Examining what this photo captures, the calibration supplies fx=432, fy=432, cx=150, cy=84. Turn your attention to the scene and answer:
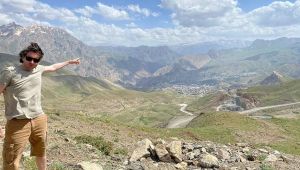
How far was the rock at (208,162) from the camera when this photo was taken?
19578mm

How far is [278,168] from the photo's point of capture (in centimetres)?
2173

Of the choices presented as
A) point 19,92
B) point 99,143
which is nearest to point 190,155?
point 99,143

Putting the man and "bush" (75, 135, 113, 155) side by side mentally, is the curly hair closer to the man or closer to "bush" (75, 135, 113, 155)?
the man

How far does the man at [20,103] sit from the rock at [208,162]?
399 inches

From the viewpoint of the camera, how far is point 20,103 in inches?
441

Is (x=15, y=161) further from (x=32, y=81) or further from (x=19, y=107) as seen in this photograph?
(x=32, y=81)

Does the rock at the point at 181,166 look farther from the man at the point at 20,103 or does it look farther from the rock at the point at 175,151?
the man at the point at 20,103

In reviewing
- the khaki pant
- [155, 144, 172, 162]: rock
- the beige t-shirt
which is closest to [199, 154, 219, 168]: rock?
[155, 144, 172, 162]: rock

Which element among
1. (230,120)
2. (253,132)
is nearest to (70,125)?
(253,132)

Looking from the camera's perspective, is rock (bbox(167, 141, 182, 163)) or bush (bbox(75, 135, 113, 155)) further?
bush (bbox(75, 135, 113, 155))

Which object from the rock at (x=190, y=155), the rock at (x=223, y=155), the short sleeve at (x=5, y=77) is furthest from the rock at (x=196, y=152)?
the short sleeve at (x=5, y=77)

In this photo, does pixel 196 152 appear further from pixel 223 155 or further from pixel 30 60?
pixel 30 60

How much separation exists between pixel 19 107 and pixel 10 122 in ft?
1.58

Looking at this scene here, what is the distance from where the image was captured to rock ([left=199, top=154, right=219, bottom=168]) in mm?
19578
